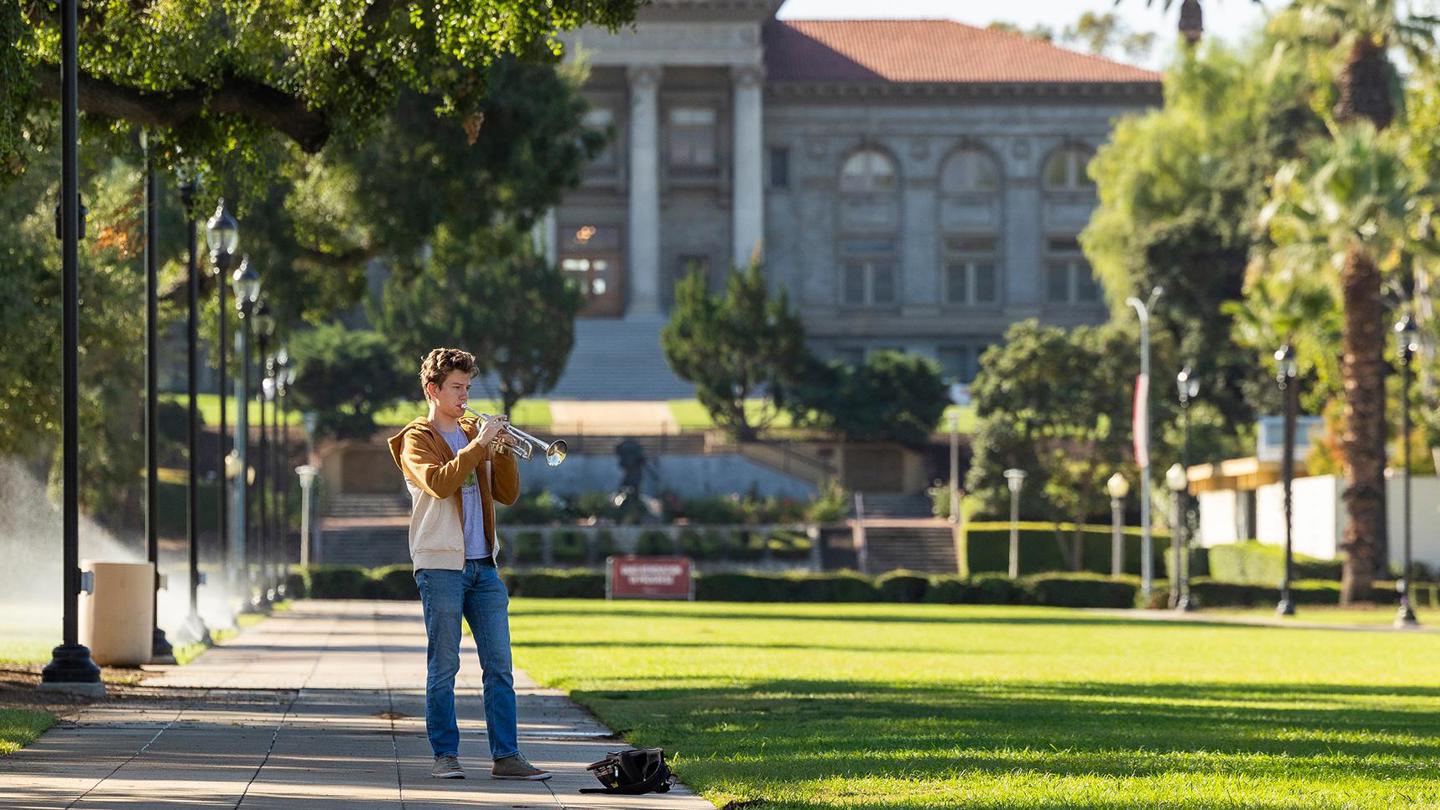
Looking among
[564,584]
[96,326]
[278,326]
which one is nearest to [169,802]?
[96,326]

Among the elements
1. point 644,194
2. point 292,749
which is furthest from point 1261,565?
Result: point 292,749

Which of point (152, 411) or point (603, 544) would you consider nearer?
point (152, 411)

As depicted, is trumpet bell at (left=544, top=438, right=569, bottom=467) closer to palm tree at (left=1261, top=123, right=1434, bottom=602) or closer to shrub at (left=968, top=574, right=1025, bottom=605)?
palm tree at (left=1261, top=123, right=1434, bottom=602)

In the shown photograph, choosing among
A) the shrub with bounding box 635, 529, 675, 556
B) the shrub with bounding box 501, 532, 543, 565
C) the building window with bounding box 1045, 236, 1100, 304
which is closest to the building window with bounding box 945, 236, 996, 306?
the building window with bounding box 1045, 236, 1100, 304

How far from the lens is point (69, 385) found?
1714 cm

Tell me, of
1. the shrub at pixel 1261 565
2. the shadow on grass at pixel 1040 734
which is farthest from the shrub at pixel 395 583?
the shadow on grass at pixel 1040 734

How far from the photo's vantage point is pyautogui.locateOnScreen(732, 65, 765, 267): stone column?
103 meters

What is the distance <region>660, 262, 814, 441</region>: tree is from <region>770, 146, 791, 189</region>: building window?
25.3 m

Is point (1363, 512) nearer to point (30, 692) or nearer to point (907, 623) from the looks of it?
point (907, 623)

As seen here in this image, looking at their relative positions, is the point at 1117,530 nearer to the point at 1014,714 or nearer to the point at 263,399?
the point at 263,399

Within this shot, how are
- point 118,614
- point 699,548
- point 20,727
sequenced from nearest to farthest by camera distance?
1. point 20,727
2. point 118,614
3. point 699,548

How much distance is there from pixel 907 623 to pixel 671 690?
21107 millimetres

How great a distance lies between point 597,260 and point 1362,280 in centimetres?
6109

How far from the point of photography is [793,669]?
22188 mm
